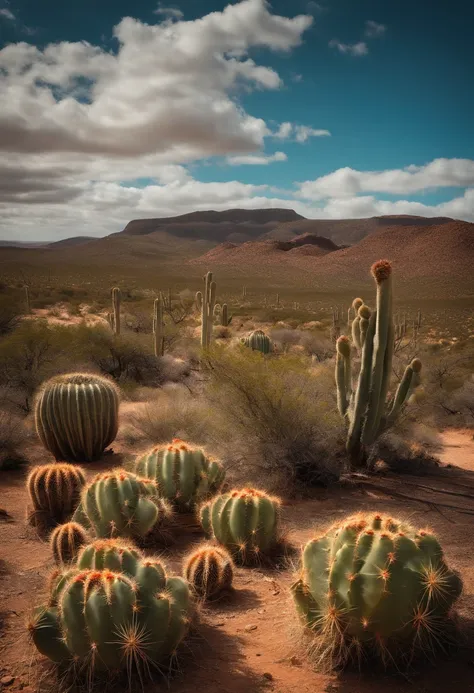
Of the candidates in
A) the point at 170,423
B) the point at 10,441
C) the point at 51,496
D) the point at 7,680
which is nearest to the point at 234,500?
the point at 51,496

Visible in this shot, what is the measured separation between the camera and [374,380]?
324 inches

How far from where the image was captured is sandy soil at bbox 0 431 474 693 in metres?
3.35

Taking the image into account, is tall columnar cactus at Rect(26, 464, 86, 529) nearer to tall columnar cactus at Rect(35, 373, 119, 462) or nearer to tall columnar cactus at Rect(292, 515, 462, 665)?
tall columnar cactus at Rect(35, 373, 119, 462)

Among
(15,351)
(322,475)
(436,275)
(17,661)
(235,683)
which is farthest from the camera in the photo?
(436,275)

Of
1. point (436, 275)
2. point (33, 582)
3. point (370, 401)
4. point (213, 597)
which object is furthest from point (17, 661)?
point (436, 275)

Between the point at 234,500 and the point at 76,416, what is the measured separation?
381cm

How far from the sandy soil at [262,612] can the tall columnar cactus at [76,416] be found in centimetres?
98

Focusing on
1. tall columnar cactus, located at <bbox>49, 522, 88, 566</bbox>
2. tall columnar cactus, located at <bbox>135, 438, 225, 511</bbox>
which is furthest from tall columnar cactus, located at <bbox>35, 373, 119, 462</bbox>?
tall columnar cactus, located at <bbox>49, 522, 88, 566</bbox>

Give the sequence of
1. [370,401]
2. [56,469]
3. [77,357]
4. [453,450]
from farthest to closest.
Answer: [77,357]
[453,450]
[370,401]
[56,469]

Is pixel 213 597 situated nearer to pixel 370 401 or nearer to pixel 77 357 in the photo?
pixel 370 401

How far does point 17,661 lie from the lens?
11.8ft

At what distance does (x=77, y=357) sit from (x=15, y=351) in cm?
155

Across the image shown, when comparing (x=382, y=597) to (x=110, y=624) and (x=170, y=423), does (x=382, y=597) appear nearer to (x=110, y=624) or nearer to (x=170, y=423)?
(x=110, y=624)

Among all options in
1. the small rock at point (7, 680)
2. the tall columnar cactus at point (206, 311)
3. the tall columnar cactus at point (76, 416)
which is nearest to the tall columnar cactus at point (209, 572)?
the small rock at point (7, 680)
